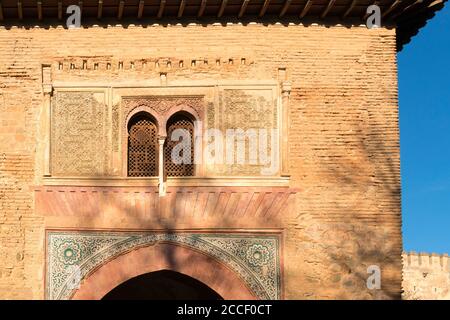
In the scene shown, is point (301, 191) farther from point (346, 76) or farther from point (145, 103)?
point (145, 103)

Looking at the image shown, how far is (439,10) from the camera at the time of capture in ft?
33.1

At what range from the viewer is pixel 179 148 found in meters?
9.54

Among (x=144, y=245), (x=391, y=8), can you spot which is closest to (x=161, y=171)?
(x=144, y=245)

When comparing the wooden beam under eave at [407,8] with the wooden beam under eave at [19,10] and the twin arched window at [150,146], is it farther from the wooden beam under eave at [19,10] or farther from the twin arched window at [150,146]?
the wooden beam under eave at [19,10]

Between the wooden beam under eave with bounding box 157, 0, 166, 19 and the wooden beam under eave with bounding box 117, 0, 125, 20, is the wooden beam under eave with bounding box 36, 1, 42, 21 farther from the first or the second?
the wooden beam under eave with bounding box 157, 0, 166, 19

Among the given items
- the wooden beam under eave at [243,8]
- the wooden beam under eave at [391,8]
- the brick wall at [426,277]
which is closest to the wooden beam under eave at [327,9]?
the wooden beam under eave at [391,8]

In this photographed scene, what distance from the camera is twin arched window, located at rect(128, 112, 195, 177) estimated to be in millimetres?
9477

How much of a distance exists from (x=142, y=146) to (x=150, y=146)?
3.7 inches

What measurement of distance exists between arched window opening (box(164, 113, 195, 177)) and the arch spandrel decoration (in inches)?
31.1

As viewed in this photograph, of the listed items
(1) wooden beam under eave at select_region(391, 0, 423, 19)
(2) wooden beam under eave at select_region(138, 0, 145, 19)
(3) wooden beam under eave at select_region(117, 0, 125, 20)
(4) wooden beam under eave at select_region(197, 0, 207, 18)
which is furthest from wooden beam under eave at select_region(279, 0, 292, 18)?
(3) wooden beam under eave at select_region(117, 0, 125, 20)

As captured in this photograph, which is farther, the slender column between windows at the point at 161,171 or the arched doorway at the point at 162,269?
the slender column between windows at the point at 161,171

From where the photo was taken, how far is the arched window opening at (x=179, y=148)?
947 centimetres

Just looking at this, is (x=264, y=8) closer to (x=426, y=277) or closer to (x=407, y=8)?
(x=407, y=8)
